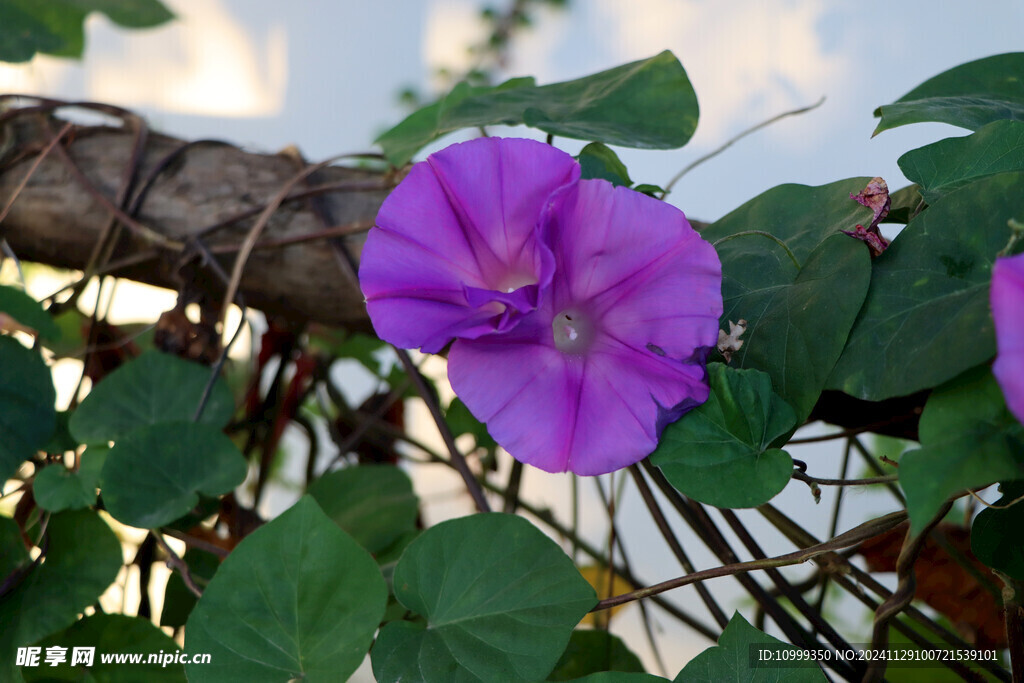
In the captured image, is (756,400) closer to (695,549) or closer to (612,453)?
(612,453)

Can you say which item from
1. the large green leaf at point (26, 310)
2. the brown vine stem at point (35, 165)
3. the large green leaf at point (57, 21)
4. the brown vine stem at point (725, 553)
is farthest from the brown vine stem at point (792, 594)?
the large green leaf at point (57, 21)

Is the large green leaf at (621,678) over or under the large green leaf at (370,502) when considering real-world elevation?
under

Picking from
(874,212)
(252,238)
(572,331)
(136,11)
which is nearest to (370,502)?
(252,238)

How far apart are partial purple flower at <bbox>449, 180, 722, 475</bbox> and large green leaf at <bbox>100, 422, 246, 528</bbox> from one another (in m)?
0.28

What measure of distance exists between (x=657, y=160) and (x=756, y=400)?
3.11 ft

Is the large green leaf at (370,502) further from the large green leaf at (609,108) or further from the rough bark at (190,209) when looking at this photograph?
the large green leaf at (609,108)

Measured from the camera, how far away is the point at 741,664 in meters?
0.38

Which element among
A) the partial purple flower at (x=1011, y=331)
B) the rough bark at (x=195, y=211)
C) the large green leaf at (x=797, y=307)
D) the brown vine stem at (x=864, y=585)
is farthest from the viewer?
the rough bark at (x=195, y=211)

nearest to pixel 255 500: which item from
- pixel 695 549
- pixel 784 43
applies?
pixel 695 549

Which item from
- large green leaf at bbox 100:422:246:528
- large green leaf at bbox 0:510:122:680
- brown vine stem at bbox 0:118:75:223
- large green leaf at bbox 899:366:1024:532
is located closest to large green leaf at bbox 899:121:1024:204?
large green leaf at bbox 899:366:1024:532

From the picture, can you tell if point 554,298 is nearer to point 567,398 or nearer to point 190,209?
point 567,398

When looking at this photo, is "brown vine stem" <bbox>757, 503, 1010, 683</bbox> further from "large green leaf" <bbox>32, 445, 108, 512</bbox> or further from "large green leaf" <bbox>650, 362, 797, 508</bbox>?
"large green leaf" <bbox>32, 445, 108, 512</bbox>

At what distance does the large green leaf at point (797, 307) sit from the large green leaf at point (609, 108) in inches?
5.4

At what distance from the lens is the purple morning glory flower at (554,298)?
359mm
